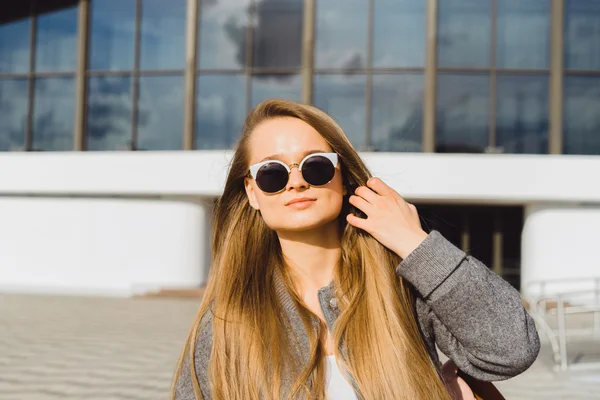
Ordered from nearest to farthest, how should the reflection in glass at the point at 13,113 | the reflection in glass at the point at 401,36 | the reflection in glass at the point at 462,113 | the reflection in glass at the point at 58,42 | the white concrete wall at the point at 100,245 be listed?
the reflection in glass at the point at 462,113, the reflection in glass at the point at 401,36, the white concrete wall at the point at 100,245, the reflection in glass at the point at 58,42, the reflection in glass at the point at 13,113

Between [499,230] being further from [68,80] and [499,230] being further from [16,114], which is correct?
[16,114]

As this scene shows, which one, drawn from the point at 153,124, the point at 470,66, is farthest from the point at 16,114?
the point at 470,66

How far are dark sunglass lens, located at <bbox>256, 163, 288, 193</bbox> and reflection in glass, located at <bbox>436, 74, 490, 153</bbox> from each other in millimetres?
15964

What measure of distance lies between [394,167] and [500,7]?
16.5 feet

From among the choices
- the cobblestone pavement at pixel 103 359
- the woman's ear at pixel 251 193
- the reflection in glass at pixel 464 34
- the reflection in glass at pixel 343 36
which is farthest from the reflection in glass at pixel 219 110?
the woman's ear at pixel 251 193

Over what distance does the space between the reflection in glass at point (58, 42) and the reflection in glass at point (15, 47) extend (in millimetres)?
394

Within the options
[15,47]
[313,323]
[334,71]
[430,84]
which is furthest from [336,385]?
[15,47]

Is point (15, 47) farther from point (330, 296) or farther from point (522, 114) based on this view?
point (330, 296)

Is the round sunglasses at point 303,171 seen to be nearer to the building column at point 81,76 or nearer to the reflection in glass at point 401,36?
the reflection in glass at point 401,36

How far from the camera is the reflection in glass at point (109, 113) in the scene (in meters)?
18.9

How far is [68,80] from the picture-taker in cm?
1938

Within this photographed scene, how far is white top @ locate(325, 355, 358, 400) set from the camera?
5.81 feet

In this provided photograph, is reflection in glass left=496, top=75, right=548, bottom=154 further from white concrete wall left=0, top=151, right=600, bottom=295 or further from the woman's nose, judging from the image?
the woman's nose

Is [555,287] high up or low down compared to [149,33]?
down
